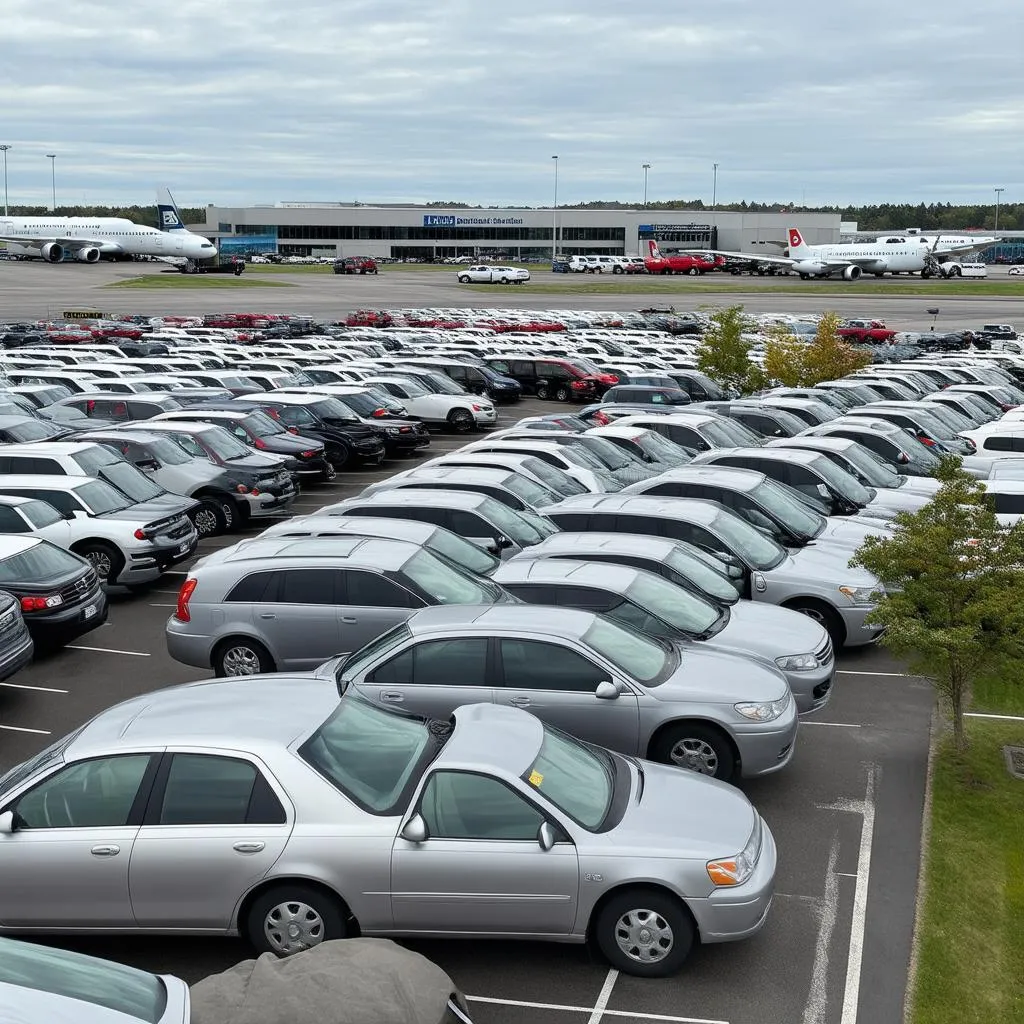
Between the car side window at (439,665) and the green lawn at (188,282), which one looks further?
the green lawn at (188,282)

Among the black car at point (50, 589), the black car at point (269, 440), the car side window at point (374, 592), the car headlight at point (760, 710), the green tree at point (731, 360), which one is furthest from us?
the green tree at point (731, 360)

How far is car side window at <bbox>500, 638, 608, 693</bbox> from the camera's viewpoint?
9742 mm

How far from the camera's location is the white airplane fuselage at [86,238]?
110188 millimetres

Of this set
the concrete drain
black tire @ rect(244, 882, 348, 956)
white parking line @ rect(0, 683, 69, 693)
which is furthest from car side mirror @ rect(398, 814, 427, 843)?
white parking line @ rect(0, 683, 69, 693)

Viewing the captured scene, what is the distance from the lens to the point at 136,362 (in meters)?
34.3

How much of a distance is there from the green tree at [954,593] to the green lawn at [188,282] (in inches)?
3357

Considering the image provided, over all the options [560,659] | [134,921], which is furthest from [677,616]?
[134,921]

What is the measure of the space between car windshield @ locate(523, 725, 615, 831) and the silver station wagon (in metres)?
0.02

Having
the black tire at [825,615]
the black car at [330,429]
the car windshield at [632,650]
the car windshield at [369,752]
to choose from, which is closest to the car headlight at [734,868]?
the car windshield at [369,752]

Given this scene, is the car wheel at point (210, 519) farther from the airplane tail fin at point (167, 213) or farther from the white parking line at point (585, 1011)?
the airplane tail fin at point (167, 213)

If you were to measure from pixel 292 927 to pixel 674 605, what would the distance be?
543 centimetres

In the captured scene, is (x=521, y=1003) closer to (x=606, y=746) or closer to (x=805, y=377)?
(x=606, y=746)

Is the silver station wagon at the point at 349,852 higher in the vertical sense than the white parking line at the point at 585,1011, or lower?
higher

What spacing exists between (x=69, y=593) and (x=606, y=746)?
6.73 m
